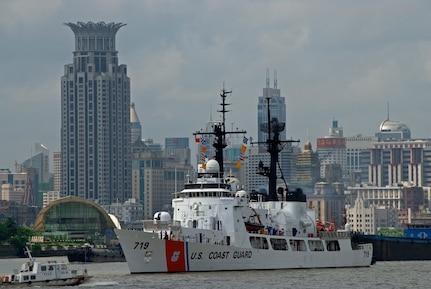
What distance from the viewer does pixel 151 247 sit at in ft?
351

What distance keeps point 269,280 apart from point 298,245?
50.5 ft

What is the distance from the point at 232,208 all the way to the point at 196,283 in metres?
12.7

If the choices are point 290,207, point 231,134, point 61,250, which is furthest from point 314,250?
point 61,250

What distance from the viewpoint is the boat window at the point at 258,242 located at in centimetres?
11312

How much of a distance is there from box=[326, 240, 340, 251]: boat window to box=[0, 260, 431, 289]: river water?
4309mm

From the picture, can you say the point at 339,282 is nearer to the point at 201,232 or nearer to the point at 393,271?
the point at 201,232

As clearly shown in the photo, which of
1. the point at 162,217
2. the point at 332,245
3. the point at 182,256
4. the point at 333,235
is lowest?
the point at 182,256

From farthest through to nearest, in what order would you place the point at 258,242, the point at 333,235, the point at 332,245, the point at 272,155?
the point at 272,155, the point at 333,235, the point at 332,245, the point at 258,242

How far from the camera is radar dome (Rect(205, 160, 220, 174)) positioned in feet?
373

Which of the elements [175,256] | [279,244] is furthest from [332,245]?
[175,256]

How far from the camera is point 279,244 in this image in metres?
116

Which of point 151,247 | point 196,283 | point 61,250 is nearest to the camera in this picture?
point 196,283

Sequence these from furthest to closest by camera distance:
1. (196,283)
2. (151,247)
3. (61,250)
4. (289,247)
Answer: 1. (61,250)
2. (289,247)
3. (151,247)
4. (196,283)

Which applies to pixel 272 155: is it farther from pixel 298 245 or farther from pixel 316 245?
pixel 298 245
